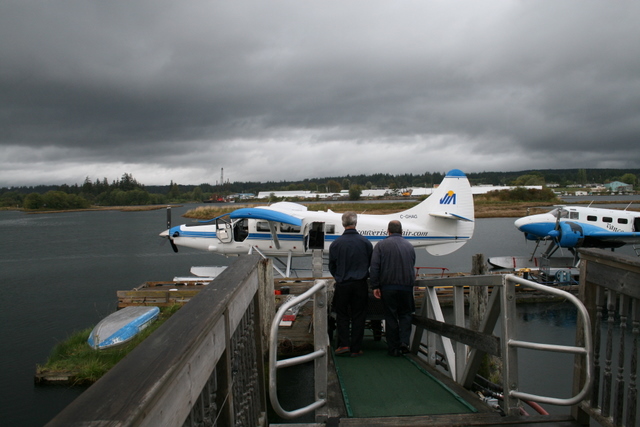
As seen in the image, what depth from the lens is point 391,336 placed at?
4.99 metres

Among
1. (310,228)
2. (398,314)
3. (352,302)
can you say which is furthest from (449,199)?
(352,302)

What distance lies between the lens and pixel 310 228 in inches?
531

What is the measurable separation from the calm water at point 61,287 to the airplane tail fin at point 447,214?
3282 mm

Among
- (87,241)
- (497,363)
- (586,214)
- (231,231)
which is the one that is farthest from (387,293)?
(87,241)

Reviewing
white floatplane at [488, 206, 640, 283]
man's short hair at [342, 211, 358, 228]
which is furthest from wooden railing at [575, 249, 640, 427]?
white floatplane at [488, 206, 640, 283]

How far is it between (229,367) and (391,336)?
141 inches

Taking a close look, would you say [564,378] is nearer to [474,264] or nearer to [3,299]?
[474,264]

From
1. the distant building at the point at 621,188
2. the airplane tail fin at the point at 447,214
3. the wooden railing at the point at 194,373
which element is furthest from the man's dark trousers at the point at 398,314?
the distant building at the point at 621,188

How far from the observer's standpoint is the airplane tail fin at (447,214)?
14586 millimetres

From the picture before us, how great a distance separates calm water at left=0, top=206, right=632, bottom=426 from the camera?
27.3ft

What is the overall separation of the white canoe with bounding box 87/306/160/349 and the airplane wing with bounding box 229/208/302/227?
12.8ft

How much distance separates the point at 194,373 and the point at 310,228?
1221 cm

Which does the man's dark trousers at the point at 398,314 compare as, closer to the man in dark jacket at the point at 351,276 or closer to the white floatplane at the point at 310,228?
the man in dark jacket at the point at 351,276

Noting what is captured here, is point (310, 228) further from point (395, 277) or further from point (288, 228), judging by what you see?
point (395, 277)
